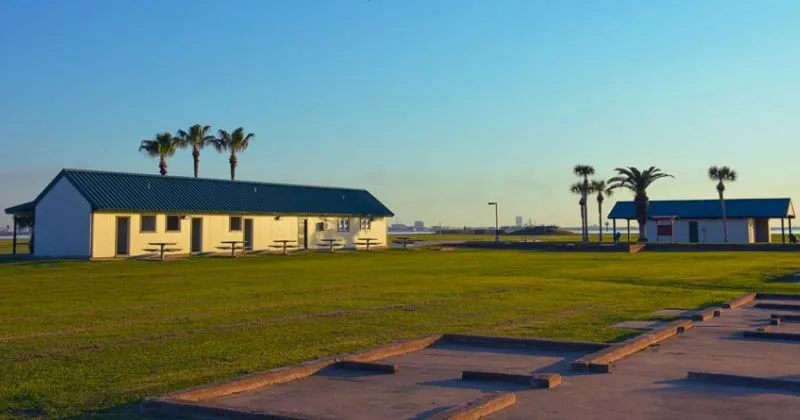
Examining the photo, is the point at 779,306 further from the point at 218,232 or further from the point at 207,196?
the point at 207,196

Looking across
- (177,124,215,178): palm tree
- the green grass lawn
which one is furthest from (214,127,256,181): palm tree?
the green grass lawn

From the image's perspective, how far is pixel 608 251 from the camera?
5175 centimetres

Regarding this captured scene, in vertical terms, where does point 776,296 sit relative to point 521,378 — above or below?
above

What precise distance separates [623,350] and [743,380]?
75.3 inches

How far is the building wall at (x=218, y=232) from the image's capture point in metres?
38.7

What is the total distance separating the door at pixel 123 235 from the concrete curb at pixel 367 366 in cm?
3348

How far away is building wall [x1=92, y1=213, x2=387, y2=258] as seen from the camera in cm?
3866

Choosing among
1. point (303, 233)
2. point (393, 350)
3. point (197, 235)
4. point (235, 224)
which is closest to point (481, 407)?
point (393, 350)

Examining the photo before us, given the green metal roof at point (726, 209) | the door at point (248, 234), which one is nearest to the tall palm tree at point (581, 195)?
the green metal roof at point (726, 209)

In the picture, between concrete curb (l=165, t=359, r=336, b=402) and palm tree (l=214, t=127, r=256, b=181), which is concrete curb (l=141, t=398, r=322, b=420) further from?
palm tree (l=214, t=127, r=256, b=181)

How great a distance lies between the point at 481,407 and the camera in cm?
644

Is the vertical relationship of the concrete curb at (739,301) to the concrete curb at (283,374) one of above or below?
above

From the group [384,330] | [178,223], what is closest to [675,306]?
[384,330]

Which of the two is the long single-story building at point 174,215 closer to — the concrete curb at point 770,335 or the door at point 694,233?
the door at point 694,233
